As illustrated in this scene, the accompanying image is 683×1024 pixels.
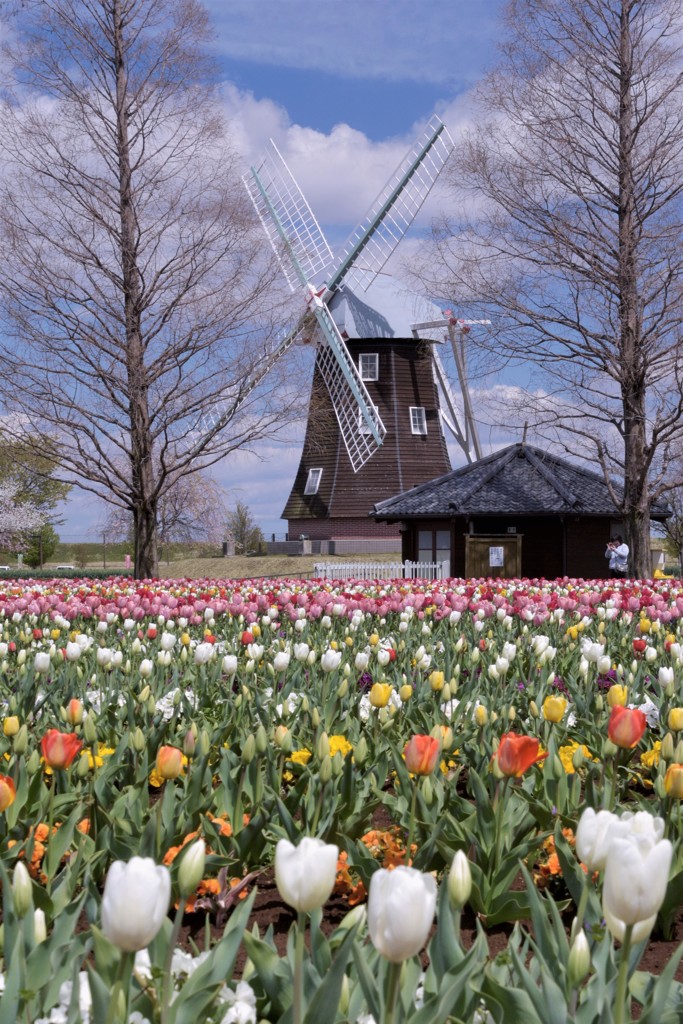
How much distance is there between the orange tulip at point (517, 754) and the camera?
2523mm

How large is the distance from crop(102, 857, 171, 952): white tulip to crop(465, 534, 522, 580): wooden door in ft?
81.6

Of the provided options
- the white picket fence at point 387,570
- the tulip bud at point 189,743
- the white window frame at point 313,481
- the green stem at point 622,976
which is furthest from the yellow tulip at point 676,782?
the white window frame at point 313,481

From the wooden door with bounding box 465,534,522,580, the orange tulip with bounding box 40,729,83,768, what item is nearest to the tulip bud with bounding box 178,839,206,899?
the orange tulip with bounding box 40,729,83,768

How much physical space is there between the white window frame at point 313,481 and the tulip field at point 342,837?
Answer: 33678 mm

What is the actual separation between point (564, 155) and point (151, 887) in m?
20.2

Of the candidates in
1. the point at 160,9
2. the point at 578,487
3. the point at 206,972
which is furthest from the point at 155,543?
the point at 206,972

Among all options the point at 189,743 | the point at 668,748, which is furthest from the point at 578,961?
the point at 189,743

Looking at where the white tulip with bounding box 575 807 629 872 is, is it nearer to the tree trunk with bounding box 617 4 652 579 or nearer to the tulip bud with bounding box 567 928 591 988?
the tulip bud with bounding box 567 928 591 988

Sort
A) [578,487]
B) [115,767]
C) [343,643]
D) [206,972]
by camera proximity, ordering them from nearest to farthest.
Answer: [206,972] < [115,767] < [343,643] < [578,487]

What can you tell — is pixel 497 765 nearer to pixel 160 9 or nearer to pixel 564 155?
pixel 564 155

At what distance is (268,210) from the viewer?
111 ft

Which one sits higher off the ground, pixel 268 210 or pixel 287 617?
pixel 268 210

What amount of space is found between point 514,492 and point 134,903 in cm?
2586

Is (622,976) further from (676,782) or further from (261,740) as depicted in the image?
(261,740)
